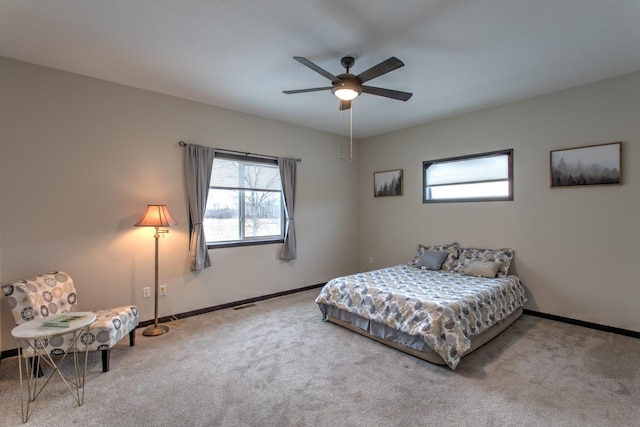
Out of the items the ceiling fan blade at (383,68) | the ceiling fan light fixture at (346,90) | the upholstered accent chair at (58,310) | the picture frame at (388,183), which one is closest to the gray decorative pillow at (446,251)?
the picture frame at (388,183)

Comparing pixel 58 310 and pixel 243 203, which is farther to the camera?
pixel 243 203

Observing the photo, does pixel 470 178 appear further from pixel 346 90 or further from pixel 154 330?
pixel 154 330

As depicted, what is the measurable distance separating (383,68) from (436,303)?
6.84 feet

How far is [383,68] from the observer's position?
7.97 ft

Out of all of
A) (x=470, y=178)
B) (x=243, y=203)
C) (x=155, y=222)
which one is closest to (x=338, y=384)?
(x=155, y=222)

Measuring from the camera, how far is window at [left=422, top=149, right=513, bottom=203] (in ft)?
13.8

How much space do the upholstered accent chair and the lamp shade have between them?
0.86 meters

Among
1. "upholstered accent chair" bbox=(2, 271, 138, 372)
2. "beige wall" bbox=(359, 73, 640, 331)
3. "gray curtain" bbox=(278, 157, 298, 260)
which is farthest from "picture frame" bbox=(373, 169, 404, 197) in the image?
"upholstered accent chair" bbox=(2, 271, 138, 372)

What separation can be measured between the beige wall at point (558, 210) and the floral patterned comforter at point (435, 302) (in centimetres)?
52

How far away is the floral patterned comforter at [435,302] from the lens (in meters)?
2.61

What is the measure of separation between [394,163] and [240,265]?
3.19 metres

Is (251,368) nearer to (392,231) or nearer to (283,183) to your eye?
(283,183)

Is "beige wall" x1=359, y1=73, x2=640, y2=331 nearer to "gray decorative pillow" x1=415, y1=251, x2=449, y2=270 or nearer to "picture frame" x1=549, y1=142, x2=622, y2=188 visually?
"picture frame" x1=549, y1=142, x2=622, y2=188

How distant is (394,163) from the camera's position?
5.49 meters
